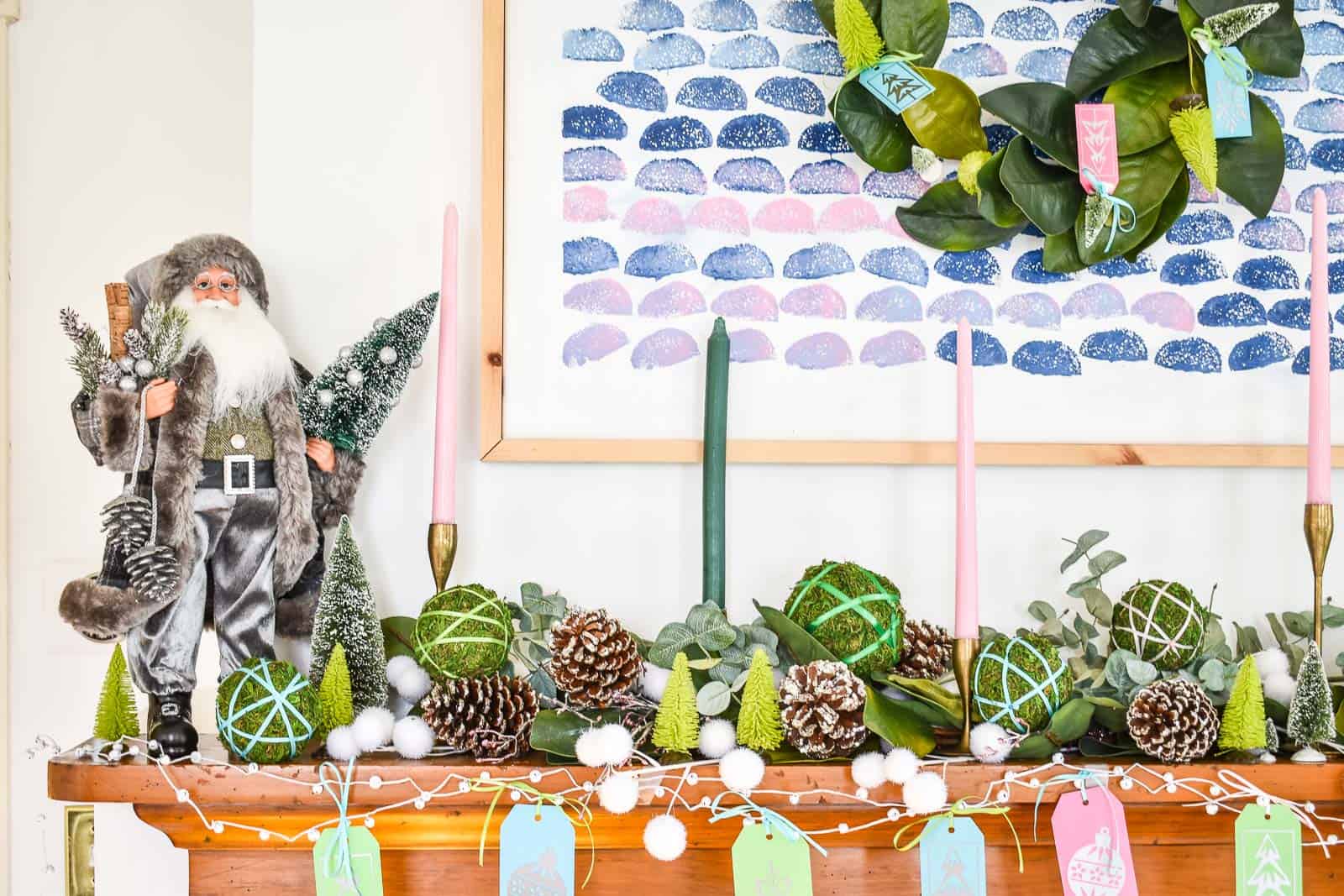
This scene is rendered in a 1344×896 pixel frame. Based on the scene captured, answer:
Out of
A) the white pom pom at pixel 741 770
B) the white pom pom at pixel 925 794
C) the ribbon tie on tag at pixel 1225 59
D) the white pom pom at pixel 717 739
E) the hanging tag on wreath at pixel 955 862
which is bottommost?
the hanging tag on wreath at pixel 955 862

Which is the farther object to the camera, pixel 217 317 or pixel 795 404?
pixel 795 404

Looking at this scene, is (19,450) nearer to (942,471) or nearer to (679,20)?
(679,20)

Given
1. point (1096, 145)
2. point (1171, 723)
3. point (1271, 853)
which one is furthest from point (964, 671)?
point (1096, 145)

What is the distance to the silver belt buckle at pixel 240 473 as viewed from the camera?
0.74m

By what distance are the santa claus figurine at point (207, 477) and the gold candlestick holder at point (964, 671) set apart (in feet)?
1.57

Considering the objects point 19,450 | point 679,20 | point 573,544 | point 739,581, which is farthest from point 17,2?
point 739,581

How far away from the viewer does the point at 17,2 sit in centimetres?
143

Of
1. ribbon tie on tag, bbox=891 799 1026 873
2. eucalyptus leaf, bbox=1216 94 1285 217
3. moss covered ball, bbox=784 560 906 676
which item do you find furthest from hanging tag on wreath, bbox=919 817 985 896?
eucalyptus leaf, bbox=1216 94 1285 217

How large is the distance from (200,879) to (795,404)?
590 mm

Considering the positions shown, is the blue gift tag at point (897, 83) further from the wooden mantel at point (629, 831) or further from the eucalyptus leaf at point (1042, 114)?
the wooden mantel at point (629, 831)

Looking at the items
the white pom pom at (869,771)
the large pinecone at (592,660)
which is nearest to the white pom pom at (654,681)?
the large pinecone at (592,660)

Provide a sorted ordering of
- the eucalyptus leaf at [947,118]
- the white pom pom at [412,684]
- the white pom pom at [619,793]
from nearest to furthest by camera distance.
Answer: the white pom pom at [619,793] → the white pom pom at [412,684] → the eucalyptus leaf at [947,118]

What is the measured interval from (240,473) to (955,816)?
56 centimetres

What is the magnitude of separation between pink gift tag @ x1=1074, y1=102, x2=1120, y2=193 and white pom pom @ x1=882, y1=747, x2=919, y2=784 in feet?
1.63
